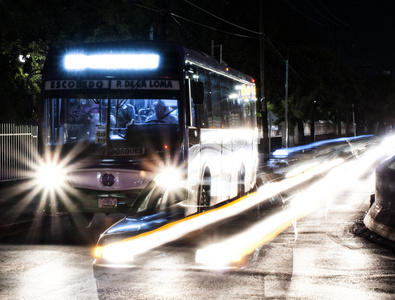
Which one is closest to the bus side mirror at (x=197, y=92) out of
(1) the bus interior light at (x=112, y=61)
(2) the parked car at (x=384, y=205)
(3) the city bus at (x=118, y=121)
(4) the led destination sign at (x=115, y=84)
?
(3) the city bus at (x=118, y=121)

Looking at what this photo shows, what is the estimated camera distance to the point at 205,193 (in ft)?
46.1

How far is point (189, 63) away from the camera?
1273cm

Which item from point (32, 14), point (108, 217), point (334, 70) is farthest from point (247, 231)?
point (334, 70)

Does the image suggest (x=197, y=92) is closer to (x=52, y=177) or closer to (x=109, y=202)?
(x=109, y=202)

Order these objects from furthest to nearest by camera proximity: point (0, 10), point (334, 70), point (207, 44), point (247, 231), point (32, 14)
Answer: point (334, 70)
point (207, 44)
point (32, 14)
point (0, 10)
point (247, 231)

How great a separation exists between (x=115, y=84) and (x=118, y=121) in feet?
2.32

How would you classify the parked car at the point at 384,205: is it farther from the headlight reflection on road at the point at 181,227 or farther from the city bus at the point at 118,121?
the city bus at the point at 118,121

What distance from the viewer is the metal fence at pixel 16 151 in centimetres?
2341

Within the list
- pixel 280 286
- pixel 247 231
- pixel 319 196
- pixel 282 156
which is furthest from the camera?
pixel 282 156

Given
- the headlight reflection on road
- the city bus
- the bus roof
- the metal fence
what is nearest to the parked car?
the headlight reflection on road

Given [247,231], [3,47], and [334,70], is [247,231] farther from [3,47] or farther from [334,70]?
[334,70]

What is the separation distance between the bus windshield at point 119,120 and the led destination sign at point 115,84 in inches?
9.3

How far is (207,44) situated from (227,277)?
4361 cm

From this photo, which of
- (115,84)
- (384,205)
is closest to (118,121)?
(115,84)
